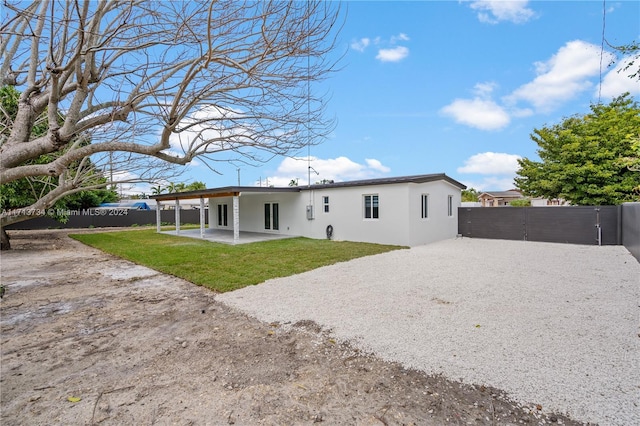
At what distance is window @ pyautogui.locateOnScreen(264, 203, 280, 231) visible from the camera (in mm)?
16578

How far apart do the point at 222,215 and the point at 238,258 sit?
11.5m

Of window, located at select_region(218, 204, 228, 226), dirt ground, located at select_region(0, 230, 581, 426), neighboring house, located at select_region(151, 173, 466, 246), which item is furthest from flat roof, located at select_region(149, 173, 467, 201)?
dirt ground, located at select_region(0, 230, 581, 426)

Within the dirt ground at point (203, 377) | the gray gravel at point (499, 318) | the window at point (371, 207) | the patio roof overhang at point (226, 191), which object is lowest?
the dirt ground at point (203, 377)

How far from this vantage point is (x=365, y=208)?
13031 millimetres

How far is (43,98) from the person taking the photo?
11.2 ft

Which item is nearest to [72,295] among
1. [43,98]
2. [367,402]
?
[43,98]

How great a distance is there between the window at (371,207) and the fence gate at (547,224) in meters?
5.45

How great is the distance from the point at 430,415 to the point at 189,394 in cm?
198

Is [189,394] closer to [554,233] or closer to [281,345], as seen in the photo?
[281,345]

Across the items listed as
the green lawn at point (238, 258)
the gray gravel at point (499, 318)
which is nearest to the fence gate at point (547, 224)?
the gray gravel at point (499, 318)

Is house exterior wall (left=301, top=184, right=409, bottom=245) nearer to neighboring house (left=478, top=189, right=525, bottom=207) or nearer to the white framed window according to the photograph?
the white framed window

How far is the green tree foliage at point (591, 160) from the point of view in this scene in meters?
15.2

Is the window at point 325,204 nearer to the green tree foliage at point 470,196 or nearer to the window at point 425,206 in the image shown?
the window at point 425,206

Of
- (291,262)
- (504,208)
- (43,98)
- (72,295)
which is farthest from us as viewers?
(504,208)
